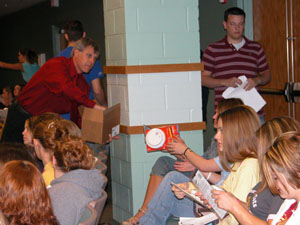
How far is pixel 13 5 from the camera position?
1227 centimetres

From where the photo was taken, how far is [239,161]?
108 inches

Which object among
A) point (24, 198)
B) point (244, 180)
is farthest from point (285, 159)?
point (24, 198)

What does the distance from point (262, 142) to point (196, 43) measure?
184cm

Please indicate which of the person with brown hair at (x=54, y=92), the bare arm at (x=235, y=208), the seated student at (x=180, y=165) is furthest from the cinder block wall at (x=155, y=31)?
the bare arm at (x=235, y=208)

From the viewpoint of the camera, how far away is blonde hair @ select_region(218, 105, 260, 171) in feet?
8.90

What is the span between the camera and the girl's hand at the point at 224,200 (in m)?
2.19

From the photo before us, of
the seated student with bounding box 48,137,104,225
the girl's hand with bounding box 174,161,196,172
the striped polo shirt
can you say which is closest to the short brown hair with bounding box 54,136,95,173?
the seated student with bounding box 48,137,104,225

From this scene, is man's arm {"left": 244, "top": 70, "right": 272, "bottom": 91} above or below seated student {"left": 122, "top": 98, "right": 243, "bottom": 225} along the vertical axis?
above

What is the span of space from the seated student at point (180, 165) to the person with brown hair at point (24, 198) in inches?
61.7

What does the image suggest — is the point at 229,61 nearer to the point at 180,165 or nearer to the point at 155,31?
the point at 155,31

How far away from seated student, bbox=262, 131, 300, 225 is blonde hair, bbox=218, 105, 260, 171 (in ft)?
2.30

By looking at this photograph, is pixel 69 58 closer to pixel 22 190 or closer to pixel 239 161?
pixel 239 161

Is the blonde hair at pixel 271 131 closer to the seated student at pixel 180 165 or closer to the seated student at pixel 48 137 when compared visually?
the seated student at pixel 180 165

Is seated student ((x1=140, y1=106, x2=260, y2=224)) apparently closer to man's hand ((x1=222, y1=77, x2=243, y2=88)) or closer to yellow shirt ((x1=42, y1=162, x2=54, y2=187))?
yellow shirt ((x1=42, y1=162, x2=54, y2=187))
